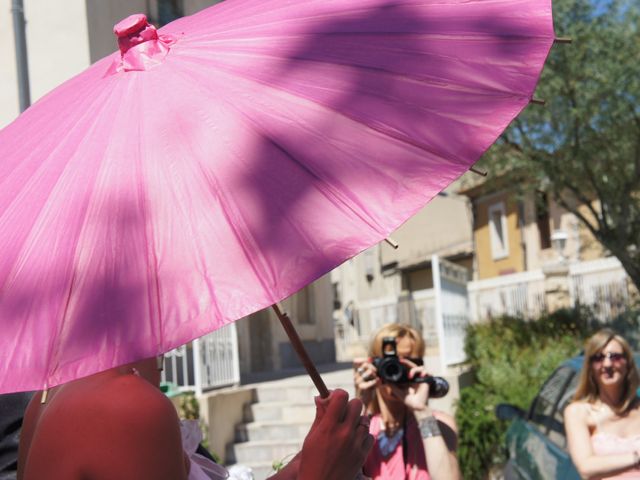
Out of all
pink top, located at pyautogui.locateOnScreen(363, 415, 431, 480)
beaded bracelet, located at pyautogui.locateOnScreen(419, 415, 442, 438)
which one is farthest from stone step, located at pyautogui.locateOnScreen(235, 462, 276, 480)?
beaded bracelet, located at pyautogui.locateOnScreen(419, 415, 442, 438)

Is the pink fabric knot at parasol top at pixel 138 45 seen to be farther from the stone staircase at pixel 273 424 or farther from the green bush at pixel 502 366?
the stone staircase at pixel 273 424

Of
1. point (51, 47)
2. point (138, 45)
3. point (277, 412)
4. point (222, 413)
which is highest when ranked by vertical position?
point (51, 47)

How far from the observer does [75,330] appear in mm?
1616

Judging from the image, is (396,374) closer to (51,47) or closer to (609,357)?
(609,357)

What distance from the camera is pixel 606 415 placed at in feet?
15.4

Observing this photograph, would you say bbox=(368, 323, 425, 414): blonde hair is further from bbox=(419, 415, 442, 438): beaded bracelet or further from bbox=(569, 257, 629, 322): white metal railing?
bbox=(569, 257, 629, 322): white metal railing

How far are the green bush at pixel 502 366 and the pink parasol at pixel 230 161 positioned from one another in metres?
6.99

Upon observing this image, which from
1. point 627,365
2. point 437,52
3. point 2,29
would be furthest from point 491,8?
point 2,29

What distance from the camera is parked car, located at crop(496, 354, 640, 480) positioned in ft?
18.1

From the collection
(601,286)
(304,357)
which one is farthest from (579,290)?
(304,357)

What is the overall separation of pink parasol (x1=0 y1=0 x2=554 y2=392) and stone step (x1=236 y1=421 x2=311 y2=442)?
967cm

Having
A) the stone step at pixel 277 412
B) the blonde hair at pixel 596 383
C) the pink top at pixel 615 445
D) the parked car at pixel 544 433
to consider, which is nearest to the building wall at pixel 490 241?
the stone step at pixel 277 412

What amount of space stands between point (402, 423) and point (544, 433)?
83.1 inches

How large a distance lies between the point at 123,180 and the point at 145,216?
0.09m
